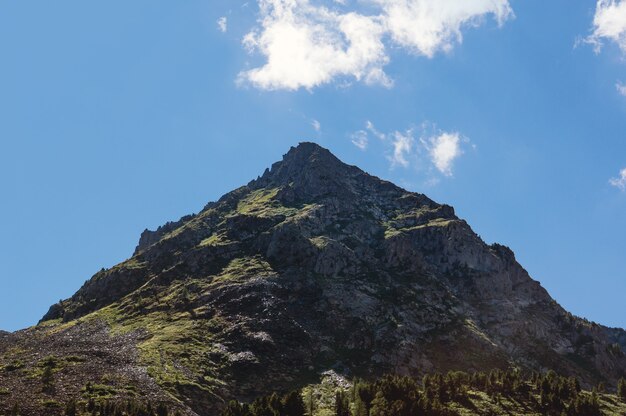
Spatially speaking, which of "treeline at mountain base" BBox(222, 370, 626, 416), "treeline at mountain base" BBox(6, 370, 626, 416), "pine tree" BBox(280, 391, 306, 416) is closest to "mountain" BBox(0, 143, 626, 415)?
"treeline at mountain base" BBox(6, 370, 626, 416)

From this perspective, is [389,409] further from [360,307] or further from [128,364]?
[360,307]

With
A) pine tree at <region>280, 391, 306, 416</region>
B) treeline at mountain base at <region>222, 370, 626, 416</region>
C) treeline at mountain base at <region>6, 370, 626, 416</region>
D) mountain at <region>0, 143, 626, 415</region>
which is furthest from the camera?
mountain at <region>0, 143, 626, 415</region>

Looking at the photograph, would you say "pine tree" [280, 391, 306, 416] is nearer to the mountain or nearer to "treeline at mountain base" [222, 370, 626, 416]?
"treeline at mountain base" [222, 370, 626, 416]

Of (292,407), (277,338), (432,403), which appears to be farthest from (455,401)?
(277,338)

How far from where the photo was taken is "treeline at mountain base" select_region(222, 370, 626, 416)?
89.2m

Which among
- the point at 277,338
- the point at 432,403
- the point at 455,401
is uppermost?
the point at 277,338

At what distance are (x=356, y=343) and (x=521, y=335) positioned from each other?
64.7 m

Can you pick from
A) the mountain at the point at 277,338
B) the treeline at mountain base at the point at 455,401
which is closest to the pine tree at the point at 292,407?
the treeline at mountain base at the point at 455,401

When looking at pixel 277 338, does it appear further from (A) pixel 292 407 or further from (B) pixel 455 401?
(B) pixel 455 401

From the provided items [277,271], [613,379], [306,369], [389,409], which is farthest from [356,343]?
[613,379]

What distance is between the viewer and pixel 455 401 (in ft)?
323

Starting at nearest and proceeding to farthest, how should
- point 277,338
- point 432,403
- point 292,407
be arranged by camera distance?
point 432,403 → point 292,407 → point 277,338

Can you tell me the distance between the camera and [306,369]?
476ft

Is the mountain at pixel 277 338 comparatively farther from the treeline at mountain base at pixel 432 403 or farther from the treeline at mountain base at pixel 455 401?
the treeline at mountain base at pixel 455 401
